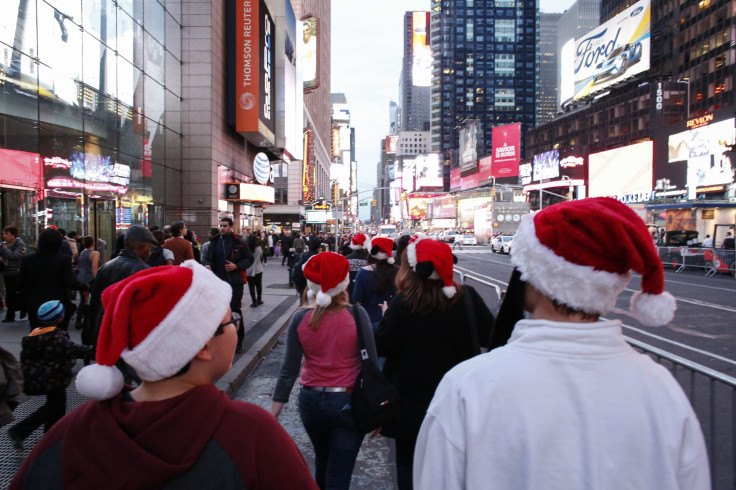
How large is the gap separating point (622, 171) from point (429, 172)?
97836mm

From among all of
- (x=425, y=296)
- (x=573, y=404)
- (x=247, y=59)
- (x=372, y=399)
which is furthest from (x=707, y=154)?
(x=573, y=404)

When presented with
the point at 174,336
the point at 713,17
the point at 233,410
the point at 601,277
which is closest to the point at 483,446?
the point at 601,277

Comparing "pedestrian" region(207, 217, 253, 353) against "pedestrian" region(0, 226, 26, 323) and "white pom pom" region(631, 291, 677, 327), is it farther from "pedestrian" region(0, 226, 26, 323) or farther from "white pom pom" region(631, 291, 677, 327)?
"white pom pom" region(631, 291, 677, 327)

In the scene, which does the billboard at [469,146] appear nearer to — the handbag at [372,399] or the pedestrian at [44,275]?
the pedestrian at [44,275]

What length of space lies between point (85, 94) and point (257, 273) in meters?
10.1

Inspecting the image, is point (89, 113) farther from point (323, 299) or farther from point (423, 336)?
point (423, 336)

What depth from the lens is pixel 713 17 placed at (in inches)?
2466

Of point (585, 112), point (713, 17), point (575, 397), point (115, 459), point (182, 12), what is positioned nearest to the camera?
point (115, 459)

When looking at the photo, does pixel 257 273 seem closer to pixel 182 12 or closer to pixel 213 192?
Answer: pixel 213 192

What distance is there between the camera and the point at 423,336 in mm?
3211

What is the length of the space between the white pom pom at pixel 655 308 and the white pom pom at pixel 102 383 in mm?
1583

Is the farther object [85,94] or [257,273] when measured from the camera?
[85,94]

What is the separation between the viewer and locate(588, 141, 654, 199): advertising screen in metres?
63.6

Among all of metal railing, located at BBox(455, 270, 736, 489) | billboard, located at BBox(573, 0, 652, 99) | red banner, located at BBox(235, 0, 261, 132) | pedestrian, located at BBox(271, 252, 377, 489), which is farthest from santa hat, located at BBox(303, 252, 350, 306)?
billboard, located at BBox(573, 0, 652, 99)
